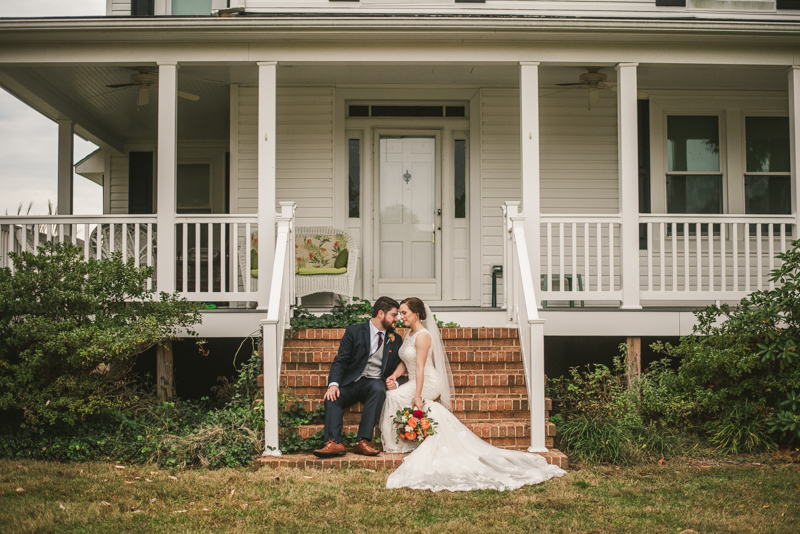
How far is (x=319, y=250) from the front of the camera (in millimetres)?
8688

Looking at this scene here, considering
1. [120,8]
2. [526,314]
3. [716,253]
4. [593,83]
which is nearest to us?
[526,314]

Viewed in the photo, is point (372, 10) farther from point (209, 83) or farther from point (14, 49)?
point (14, 49)

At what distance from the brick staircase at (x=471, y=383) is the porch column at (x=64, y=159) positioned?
17.5 ft

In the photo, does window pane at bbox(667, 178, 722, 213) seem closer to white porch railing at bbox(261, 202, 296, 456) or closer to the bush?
white porch railing at bbox(261, 202, 296, 456)

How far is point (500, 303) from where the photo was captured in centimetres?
897

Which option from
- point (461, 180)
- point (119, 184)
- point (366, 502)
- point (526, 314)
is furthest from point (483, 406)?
point (119, 184)

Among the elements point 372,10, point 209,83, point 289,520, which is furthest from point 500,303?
point 289,520

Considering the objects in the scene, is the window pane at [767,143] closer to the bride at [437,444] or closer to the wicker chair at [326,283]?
the wicker chair at [326,283]

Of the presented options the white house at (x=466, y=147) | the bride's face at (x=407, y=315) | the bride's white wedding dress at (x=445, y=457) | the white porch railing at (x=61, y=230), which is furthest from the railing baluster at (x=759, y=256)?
the white porch railing at (x=61, y=230)

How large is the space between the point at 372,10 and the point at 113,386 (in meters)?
5.79

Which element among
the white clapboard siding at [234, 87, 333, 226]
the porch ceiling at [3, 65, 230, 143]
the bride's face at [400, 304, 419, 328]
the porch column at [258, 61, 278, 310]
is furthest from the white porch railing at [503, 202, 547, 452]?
the porch ceiling at [3, 65, 230, 143]

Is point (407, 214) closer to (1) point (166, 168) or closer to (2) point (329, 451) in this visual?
(1) point (166, 168)

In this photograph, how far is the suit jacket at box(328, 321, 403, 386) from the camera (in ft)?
18.9

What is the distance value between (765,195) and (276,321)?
23.3ft
